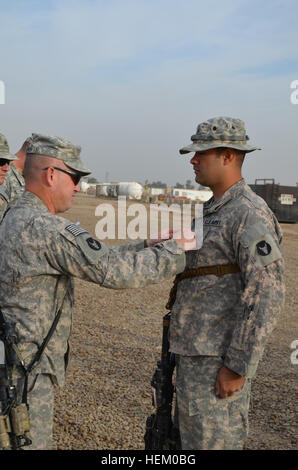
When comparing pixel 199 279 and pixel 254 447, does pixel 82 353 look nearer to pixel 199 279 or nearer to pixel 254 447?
pixel 254 447

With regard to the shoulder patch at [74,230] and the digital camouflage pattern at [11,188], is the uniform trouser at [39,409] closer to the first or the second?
the shoulder patch at [74,230]

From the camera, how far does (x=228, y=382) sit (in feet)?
9.16

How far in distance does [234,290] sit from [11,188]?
470 cm

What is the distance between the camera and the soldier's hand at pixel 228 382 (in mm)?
2787

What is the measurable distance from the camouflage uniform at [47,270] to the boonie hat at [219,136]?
647mm

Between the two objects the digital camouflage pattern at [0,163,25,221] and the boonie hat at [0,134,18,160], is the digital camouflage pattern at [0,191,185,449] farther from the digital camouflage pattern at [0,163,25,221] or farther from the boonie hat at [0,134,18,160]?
the digital camouflage pattern at [0,163,25,221]

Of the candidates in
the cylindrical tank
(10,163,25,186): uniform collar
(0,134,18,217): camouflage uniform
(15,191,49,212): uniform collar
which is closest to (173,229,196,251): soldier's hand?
(15,191,49,212): uniform collar

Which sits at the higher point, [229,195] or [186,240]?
[229,195]

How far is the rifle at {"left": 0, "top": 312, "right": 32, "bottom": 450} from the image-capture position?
262 centimetres

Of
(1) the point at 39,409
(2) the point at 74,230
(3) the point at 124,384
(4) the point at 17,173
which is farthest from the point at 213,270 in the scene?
(4) the point at 17,173

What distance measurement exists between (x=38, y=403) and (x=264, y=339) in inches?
49.4

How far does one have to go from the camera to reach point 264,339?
8.90 feet

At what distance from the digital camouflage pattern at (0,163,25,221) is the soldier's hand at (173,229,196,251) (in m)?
4.11

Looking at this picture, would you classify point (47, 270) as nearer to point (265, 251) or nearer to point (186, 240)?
point (186, 240)
